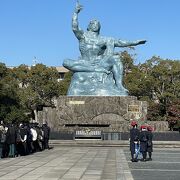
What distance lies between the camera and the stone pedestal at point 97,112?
32719 millimetres

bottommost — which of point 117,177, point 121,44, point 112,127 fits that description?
point 117,177

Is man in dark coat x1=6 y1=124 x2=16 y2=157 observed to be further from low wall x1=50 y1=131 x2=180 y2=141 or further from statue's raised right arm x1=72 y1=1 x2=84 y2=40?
statue's raised right arm x1=72 y1=1 x2=84 y2=40

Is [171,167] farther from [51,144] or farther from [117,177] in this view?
[51,144]

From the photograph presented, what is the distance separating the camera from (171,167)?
16047 millimetres

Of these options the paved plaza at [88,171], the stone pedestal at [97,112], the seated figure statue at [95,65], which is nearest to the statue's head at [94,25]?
the seated figure statue at [95,65]

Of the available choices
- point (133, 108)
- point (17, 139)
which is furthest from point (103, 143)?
point (17, 139)

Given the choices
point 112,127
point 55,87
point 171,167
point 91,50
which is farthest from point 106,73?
point 55,87

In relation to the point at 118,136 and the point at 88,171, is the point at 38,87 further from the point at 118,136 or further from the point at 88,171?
the point at 88,171

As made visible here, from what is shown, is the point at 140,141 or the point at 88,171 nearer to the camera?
the point at 88,171

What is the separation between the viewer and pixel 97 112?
32.9m

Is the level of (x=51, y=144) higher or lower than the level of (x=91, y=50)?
lower

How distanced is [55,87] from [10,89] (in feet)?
28.2

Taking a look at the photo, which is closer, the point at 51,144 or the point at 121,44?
the point at 51,144

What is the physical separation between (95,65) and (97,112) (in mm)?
3571
